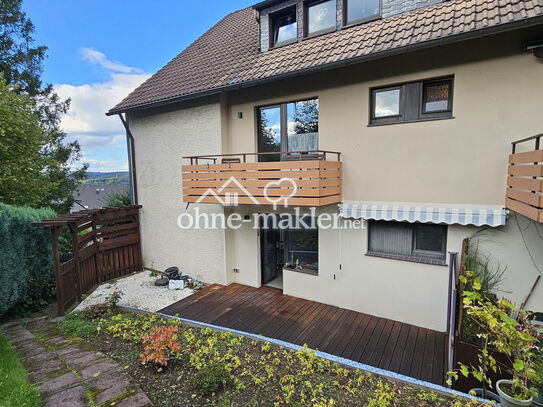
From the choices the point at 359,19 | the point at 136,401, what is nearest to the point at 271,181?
the point at 136,401

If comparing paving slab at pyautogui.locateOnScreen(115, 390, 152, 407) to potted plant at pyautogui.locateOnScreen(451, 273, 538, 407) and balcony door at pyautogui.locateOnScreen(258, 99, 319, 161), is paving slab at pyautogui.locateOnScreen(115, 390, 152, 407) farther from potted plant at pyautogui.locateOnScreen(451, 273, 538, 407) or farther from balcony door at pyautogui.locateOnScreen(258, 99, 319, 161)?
balcony door at pyautogui.locateOnScreen(258, 99, 319, 161)

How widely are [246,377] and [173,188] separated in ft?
30.0

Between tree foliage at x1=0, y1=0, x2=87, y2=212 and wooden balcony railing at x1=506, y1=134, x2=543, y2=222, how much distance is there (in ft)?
51.0

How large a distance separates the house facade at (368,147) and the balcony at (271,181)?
5 cm

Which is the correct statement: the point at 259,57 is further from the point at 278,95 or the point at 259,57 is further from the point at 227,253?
the point at 227,253

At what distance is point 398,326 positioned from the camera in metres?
8.23

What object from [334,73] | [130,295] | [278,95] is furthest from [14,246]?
[334,73]

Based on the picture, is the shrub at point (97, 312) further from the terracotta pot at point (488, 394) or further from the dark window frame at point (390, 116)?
the dark window frame at point (390, 116)

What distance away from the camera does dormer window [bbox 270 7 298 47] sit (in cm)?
1051

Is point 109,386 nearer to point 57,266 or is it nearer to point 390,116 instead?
point 57,266

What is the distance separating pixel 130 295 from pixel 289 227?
669 cm

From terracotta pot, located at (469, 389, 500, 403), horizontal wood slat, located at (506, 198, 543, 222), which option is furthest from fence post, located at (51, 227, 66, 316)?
horizontal wood slat, located at (506, 198, 543, 222)

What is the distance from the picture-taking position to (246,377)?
5.42m

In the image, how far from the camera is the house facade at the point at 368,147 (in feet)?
22.0
